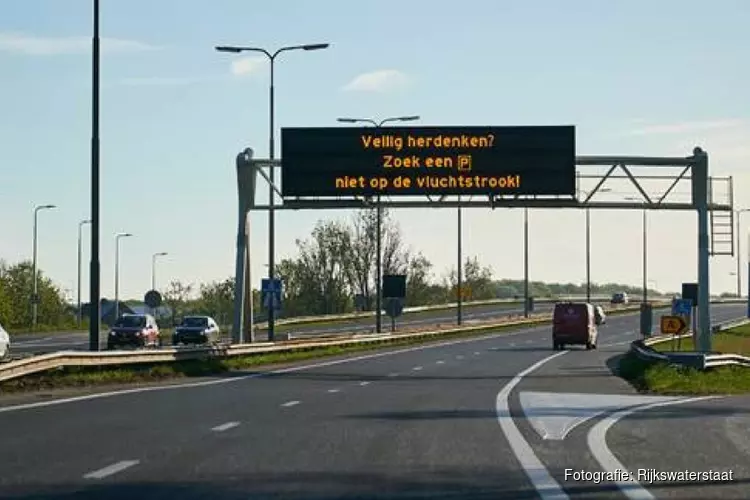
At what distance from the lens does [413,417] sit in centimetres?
2281

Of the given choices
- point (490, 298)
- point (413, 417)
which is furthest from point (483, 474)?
point (490, 298)

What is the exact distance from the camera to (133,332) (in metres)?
63.3

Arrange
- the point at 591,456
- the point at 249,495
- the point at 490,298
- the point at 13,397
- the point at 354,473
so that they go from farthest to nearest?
1. the point at 490,298
2. the point at 13,397
3. the point at 591,456
4. the point at 354,473
5. the point at 249,495

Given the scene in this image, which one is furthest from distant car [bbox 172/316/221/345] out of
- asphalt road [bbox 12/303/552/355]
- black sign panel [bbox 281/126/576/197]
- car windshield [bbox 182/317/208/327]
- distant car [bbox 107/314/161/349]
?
black sign panel [bbox 281/126/576/197]

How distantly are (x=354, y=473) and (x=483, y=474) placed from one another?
1318mm

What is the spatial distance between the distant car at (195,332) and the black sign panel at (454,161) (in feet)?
79.9

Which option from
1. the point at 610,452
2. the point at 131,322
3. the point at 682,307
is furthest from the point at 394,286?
the point at 610,452

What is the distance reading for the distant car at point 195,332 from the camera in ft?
224

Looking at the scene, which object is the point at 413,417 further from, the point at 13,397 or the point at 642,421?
the point at 13,397

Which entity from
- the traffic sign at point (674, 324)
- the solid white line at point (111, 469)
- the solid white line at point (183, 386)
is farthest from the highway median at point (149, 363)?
the solid white line at point (111, 469)

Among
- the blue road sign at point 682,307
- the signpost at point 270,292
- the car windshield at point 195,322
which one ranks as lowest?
the car windshield at point 195,322

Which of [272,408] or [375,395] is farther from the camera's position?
[375,395]

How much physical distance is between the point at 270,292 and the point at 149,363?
16130 millimetres

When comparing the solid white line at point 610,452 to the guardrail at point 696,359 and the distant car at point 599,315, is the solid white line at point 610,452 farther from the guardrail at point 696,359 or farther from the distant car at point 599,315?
the distant car at point 599,315
